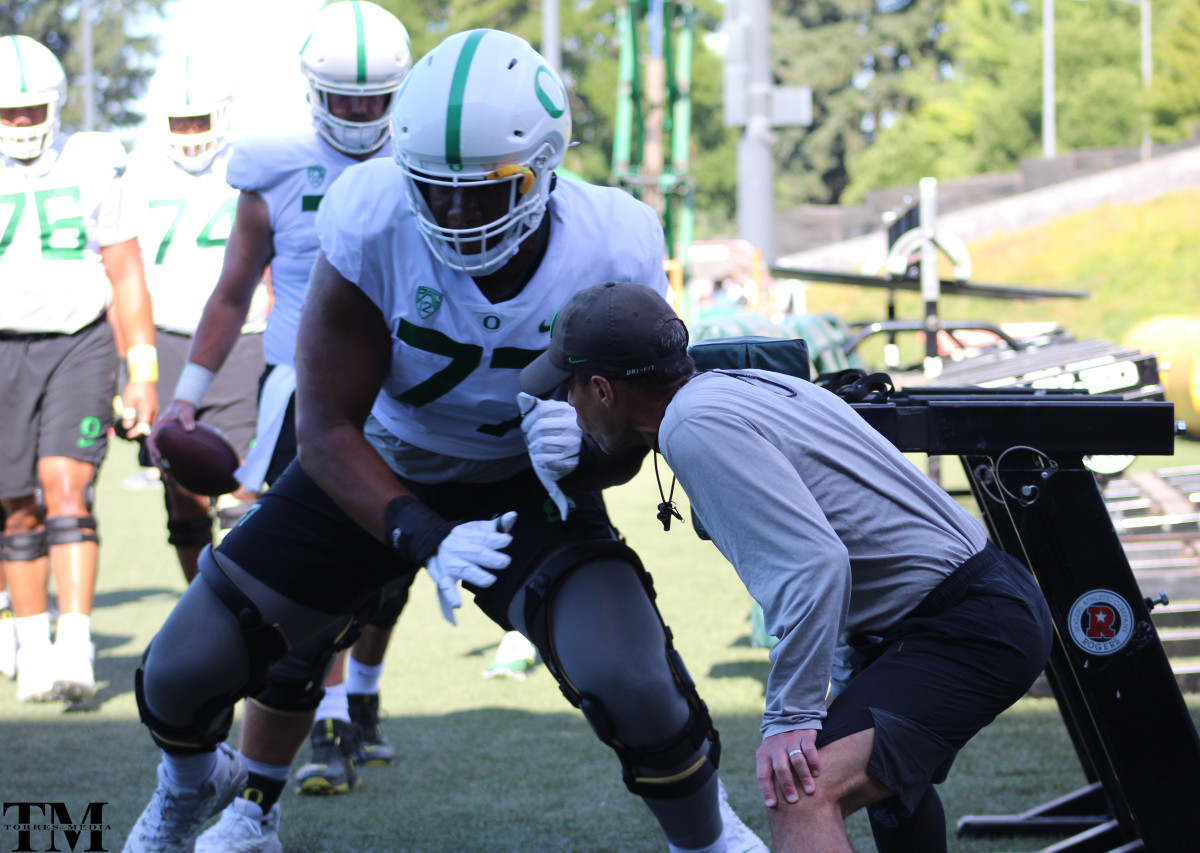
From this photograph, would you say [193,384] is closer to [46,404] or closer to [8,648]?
[46,404]

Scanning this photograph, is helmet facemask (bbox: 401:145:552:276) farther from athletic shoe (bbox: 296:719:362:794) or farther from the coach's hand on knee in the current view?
athletic shoe (bbox: 296:719:362:794)

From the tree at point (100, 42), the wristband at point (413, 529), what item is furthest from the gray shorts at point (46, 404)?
the tree at point (100, 42)

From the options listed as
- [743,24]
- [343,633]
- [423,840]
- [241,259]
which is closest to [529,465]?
[343,633]

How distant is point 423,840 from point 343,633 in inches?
23.9

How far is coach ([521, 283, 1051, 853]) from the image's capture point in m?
2.15

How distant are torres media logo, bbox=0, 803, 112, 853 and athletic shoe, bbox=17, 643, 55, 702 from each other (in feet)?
3.56

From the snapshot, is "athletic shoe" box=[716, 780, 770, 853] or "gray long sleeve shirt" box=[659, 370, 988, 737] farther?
"athletic shoe" box=[716, 780, 770, 853]

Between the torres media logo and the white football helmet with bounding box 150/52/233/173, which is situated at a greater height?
the white football helmet with bounding box 150/52/233/173

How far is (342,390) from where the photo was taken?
2730 mm

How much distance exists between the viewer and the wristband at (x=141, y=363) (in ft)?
16.3

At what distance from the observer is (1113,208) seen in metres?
25.2

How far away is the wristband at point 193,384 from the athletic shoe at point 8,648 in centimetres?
185

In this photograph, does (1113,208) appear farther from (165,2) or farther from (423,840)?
(165,2)

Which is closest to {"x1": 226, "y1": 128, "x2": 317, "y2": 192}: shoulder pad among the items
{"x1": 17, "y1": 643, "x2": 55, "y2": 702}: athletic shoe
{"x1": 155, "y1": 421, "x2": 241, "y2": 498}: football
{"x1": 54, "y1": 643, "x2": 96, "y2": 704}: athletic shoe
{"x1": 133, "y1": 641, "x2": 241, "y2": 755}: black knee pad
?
{"x1": 155, "y1": 421, "x2": 241, "y2": 498}: football
